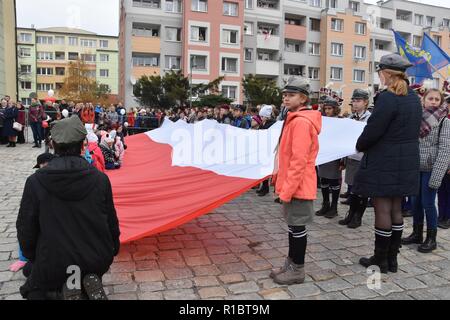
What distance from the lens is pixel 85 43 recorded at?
3295 inches

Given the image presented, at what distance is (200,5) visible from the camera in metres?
39.1

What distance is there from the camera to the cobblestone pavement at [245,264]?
363 cm

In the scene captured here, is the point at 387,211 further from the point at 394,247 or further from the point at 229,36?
the point at 229,36

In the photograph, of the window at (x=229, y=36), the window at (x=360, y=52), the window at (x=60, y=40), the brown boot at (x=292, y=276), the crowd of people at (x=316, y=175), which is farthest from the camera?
the window at (x=60, y=40)

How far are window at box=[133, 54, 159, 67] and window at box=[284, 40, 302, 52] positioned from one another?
49.2 feet

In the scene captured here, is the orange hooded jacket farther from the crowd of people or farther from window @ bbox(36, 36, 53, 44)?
window @ bbox(36, 36, 53, 44)

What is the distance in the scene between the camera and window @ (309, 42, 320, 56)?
45.7 m

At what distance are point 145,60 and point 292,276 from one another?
3806cm

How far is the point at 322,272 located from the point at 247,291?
3.07 ft

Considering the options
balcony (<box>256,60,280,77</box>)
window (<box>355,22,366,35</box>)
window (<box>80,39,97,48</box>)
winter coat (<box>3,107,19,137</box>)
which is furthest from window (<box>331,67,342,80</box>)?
window (<box>80,39,97,48</box>)

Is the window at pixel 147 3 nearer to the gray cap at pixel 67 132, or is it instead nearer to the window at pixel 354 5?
the window at pixel 354 5

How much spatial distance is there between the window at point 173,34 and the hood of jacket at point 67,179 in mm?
38455

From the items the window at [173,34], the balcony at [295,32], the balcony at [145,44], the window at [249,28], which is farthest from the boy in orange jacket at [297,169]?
the balcony at [295,32]
